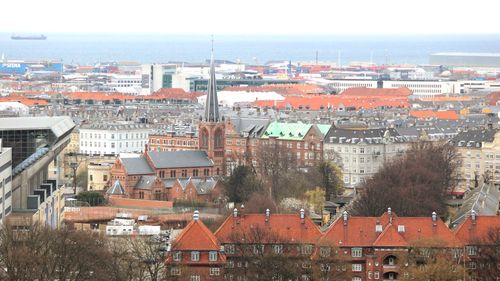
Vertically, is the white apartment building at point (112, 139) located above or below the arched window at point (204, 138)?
below

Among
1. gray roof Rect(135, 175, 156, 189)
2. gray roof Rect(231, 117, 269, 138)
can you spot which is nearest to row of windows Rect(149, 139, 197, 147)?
gray roof Rect(231, 117, 269, 138)

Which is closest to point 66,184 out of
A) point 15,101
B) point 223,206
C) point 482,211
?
point 223,206

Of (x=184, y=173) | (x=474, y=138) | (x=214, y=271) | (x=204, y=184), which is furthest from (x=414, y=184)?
(x=474, y=138)

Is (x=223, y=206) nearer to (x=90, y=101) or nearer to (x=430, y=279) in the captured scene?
(x=430, y=279)

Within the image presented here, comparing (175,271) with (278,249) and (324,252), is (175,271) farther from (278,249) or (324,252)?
(324,252)

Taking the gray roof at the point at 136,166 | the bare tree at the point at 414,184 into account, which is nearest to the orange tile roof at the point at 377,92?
the bare tree at the point at 414,184

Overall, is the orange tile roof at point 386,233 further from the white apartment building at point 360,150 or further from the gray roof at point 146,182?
the white apartment building at point 360,150
